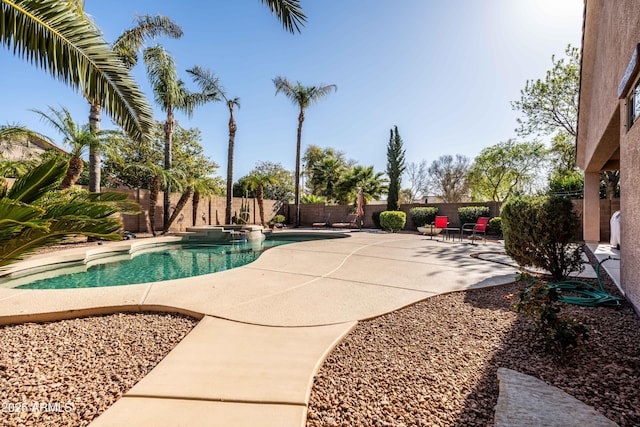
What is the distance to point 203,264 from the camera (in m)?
7.18

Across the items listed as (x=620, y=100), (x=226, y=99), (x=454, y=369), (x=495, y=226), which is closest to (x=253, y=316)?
(x=454, y=369)

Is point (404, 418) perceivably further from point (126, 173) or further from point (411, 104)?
point (126, 173)

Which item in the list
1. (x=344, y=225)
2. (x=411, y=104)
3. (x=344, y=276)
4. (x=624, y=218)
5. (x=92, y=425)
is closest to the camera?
(x=92, y=425)

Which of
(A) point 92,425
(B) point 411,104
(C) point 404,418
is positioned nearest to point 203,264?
(A) point 92,425

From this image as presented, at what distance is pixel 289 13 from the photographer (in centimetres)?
425

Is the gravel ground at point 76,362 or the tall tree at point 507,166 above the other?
the tall tree at point 507,166

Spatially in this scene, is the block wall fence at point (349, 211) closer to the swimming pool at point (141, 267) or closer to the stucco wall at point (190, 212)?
the stucco wall at point (190, 212)

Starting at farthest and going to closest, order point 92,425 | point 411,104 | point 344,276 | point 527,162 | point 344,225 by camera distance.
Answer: point 527,162, point 344,225, point 411,104, point 344,276, point 92,425

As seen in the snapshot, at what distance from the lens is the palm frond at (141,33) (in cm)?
1088

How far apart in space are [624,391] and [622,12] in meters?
4.62

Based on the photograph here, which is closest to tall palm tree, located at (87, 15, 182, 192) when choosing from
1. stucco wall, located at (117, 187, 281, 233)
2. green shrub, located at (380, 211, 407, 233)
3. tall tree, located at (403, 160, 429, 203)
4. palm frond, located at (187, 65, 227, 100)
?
palm frond, located at (187, 65, 227, 100)


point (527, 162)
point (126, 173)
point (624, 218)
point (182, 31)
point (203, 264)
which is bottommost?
point (203, 264)

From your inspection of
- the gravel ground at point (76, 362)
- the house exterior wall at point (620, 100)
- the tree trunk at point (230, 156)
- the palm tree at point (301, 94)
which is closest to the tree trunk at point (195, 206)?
the tree trunk at point (230, 156)

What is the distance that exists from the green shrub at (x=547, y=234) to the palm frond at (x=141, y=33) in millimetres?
13517
